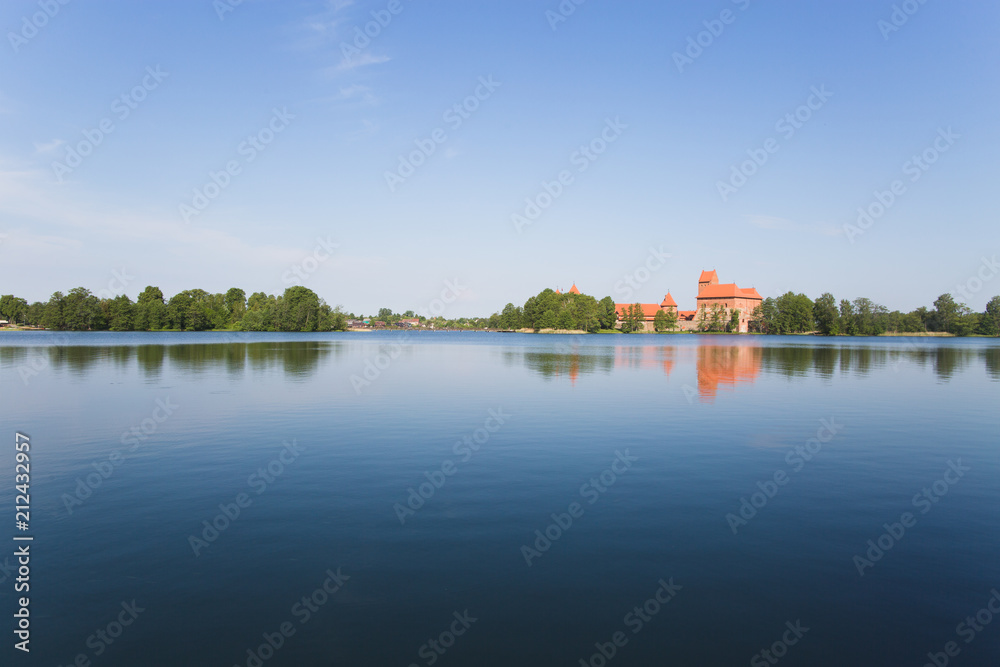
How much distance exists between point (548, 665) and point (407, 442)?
11727mm

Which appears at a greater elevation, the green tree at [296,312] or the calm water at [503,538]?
the green tree at [296,312]

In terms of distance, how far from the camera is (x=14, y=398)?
84.5ft

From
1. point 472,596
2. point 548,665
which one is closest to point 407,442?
point 472,596

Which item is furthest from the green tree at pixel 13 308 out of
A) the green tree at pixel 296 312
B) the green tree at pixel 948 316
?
the green tree at pixel 948 316

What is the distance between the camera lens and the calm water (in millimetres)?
6844

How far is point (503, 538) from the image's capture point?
9805 millimetres

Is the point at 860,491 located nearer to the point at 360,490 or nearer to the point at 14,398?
the point at 360,490

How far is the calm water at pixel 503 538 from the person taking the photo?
6.84 m

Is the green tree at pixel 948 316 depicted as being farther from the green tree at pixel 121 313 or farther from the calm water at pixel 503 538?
the green tree at pixel 121 313

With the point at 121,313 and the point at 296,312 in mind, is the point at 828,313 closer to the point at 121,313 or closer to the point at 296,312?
the point at 296,312

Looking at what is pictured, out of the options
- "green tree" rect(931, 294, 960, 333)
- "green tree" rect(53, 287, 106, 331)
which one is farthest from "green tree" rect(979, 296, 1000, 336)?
"green tree" rect(53, 287, 106, 331)

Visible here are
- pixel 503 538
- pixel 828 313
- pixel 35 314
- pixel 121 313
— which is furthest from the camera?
pixel 828 313

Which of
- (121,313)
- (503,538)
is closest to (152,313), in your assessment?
(121,313)

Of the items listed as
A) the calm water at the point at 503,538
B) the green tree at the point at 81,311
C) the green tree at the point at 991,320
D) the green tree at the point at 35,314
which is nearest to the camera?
the calm water at the point at 503,538
